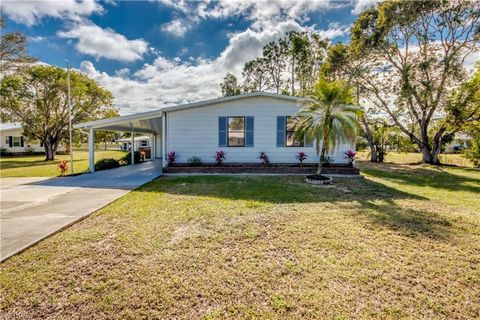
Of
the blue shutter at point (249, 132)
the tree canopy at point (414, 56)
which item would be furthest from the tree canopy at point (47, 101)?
the tree canopy at point (414, 56)

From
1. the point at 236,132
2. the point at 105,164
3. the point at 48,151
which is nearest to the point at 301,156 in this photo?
the point at 236,132

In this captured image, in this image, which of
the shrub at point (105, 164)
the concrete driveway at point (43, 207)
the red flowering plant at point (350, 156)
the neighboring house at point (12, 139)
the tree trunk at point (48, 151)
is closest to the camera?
the concrete driveway at point (43, 207)

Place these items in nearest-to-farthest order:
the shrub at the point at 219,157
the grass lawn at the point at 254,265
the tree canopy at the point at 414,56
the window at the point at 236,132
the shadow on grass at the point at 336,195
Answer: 1. the grass lawn at the point at 254,265
2. the shadow on grass at the point at 336,195
3. the shrub at the point at 219,157
4. the window at the point at 236,132
5. the tree canopy at the point at 414,56

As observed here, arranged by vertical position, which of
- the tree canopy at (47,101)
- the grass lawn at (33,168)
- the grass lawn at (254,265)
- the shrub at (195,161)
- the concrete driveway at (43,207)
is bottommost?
the grass lawn at (254,265)

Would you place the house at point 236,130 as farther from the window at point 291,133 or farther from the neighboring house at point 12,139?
the neighboring house at point 12,139

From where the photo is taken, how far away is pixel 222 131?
37.7ft

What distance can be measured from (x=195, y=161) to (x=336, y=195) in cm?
689

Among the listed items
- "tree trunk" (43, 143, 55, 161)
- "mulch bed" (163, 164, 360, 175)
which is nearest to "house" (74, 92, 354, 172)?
"mulch bed" (163, 164, 360, 175)

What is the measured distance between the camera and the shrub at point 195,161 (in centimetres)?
1131

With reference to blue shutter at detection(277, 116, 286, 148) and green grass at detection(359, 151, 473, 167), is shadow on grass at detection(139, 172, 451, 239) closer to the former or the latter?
blue shutter at detection(277, 116, 286, 148)

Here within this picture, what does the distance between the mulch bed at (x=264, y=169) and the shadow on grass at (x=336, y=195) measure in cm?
96

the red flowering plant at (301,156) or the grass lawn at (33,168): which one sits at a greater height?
the red flowering plant at (301,156)

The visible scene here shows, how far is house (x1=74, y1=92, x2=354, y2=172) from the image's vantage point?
36.9ft

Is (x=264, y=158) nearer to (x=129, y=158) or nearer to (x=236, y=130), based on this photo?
(x=236, y=130)
